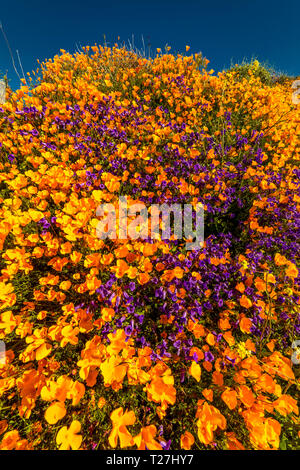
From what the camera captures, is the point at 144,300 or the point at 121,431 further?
the point at 144,300

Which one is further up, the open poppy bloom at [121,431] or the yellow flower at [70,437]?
the open poppy bloom at [121,431]

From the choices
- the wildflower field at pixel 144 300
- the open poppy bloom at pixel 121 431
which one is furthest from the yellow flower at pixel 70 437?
the open poppy bloom at pixel 121 431

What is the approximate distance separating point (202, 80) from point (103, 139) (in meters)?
3.66

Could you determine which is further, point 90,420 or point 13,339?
point 13,339

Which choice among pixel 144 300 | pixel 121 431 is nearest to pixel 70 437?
pixel 121 431

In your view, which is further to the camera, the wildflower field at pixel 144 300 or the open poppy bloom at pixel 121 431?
the wildflower field at pixel 144 300

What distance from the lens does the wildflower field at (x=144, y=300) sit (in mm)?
1365

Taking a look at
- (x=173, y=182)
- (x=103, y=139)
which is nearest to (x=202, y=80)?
(x=103, y=139)

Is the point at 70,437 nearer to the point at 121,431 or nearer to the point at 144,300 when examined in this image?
the point at 121,431

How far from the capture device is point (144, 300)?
2.07m

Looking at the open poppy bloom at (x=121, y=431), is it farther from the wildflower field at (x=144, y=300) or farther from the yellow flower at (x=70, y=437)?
the yellow flower at (x=70, y=437)

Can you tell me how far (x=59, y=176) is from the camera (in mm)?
2355

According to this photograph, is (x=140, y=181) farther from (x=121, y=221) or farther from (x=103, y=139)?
(x=103, y=139)

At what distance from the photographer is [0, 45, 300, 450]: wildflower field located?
1.37 meters
